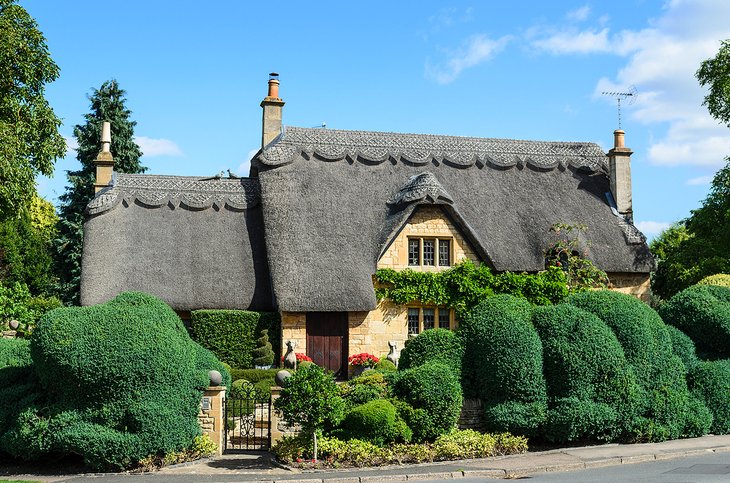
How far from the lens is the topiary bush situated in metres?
14.7

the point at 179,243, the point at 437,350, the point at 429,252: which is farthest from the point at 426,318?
the point at 437,350

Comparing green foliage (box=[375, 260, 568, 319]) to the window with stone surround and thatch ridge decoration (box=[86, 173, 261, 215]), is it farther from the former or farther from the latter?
thatch ridge decoration (box=[86, 173, 261, 215])

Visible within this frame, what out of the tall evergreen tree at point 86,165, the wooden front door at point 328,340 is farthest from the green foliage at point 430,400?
the tall evergreen tree at point 86,165

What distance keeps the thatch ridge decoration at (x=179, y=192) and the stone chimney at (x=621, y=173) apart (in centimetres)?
1443

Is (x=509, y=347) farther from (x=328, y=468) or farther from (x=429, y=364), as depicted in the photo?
(x=328, y=468)

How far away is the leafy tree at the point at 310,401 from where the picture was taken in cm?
1328

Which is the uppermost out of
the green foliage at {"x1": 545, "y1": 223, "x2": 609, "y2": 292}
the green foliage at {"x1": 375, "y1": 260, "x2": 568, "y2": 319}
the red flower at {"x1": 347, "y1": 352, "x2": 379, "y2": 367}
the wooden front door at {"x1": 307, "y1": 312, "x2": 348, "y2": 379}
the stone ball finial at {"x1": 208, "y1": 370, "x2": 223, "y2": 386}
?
the green foliage at {"x1": 545, "y1": 223, "x2": 609, "y2": 292}

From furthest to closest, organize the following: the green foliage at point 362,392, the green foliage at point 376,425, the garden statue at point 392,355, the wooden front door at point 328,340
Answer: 1. the wooden front door at point 328,340
2. the garden statue at point 392,355
3. the green foliage at point 362,392
4. the green foliage at point 376,425

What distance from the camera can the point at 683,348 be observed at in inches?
671

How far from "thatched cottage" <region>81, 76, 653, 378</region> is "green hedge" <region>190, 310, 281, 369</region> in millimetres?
513

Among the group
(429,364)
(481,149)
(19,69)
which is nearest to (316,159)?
(481,149)

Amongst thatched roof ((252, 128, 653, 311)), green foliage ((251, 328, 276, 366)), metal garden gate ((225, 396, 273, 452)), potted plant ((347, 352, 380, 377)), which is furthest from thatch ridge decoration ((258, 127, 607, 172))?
metal garden gate ((225, 396, 273, 452))

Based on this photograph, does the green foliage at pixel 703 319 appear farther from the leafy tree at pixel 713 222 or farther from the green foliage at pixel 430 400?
the leafy tree at pixel 713 222

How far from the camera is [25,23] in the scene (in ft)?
75.9
